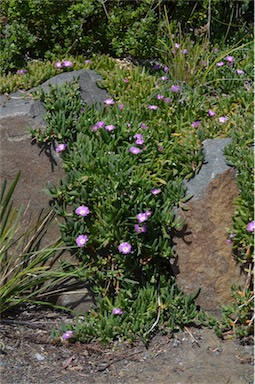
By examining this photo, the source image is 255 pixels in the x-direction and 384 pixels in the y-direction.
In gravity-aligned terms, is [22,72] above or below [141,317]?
above

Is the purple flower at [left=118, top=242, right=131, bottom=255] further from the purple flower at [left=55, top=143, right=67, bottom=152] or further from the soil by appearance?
the purple flower at [left=55, top=143, right=67, bottom=152]

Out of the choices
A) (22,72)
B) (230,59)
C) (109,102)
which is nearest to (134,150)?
(109,102)

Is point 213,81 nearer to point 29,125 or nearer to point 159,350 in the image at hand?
point 29,125

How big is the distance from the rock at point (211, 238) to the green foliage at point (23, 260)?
0.67 meters

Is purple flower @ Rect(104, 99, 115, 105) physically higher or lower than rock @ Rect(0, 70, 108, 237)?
higher

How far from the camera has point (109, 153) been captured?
3.78 metres

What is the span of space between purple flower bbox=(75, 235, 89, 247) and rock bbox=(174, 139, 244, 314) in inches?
19.2

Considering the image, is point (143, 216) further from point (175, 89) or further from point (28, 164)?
point (175, 89)

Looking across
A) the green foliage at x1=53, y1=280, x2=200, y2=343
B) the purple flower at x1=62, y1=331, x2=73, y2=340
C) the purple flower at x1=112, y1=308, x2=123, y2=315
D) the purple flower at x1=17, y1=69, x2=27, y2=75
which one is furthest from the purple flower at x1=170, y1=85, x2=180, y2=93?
the purple flower at x1=62, y1=331, x2=73, y2=340

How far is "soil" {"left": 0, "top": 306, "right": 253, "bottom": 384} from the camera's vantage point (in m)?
3.39

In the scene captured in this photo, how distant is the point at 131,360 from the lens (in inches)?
138

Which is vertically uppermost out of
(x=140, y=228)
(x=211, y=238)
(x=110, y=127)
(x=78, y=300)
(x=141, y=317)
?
(x=110, y=127)

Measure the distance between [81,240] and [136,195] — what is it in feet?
1.27

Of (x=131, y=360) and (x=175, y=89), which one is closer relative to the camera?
(x=131, y=360)
